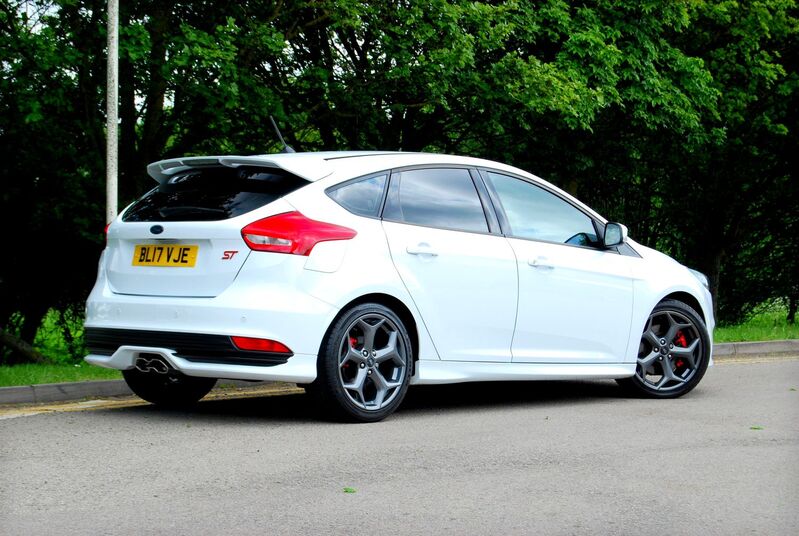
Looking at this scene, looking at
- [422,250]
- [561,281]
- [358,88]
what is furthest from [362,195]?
[358,88]

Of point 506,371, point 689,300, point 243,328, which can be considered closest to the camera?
point 243,328

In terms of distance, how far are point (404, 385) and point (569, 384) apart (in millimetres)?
3053

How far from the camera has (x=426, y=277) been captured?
746 cm

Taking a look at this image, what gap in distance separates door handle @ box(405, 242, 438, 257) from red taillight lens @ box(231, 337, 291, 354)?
3.76ft

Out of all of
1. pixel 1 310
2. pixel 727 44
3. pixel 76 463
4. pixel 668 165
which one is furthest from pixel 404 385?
pixel 668 165

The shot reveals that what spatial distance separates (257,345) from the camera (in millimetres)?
6734

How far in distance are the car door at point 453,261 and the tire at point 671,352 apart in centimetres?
147

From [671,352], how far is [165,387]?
390 cm

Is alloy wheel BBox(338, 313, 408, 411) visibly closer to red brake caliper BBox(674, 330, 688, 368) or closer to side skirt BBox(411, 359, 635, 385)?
side skirt BBox(411, 359, 635, 385)

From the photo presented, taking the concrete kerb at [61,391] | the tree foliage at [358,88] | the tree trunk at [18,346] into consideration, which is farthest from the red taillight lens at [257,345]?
the tree trunk at [18,346]

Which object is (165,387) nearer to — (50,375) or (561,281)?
(50,375)

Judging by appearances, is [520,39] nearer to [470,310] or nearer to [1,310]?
[1,310]

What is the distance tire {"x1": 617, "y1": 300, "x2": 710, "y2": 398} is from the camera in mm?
8898

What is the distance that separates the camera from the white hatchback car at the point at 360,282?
22.4ft
